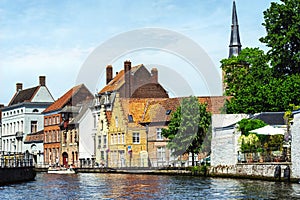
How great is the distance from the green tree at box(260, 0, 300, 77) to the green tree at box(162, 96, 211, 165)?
28.9 ft

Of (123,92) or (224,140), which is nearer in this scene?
(224,140)

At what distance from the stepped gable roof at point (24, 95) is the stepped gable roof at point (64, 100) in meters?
5.84

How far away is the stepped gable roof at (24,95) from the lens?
348 ft

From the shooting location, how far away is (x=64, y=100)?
96.4m

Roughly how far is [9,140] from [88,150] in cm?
3027

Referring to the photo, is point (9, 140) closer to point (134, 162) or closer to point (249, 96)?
point (134, 162)

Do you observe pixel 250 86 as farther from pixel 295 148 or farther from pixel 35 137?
pixel 35 137

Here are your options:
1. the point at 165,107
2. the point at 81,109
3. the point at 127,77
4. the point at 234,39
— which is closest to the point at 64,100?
the point at 81,109

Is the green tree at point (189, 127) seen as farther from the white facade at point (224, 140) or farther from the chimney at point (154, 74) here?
the chimney at point (154, 74)

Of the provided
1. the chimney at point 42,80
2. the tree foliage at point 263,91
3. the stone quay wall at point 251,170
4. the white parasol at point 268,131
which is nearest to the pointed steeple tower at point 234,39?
the chimney at point 42,80

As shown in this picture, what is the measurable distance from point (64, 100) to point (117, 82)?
43.2ft

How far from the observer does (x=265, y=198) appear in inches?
1185

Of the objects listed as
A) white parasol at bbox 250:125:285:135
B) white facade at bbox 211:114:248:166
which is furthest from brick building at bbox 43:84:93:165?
white parasol at bbox 250:125:285:135

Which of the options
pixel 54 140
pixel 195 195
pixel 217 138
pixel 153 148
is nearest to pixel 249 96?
pixel 217 138
